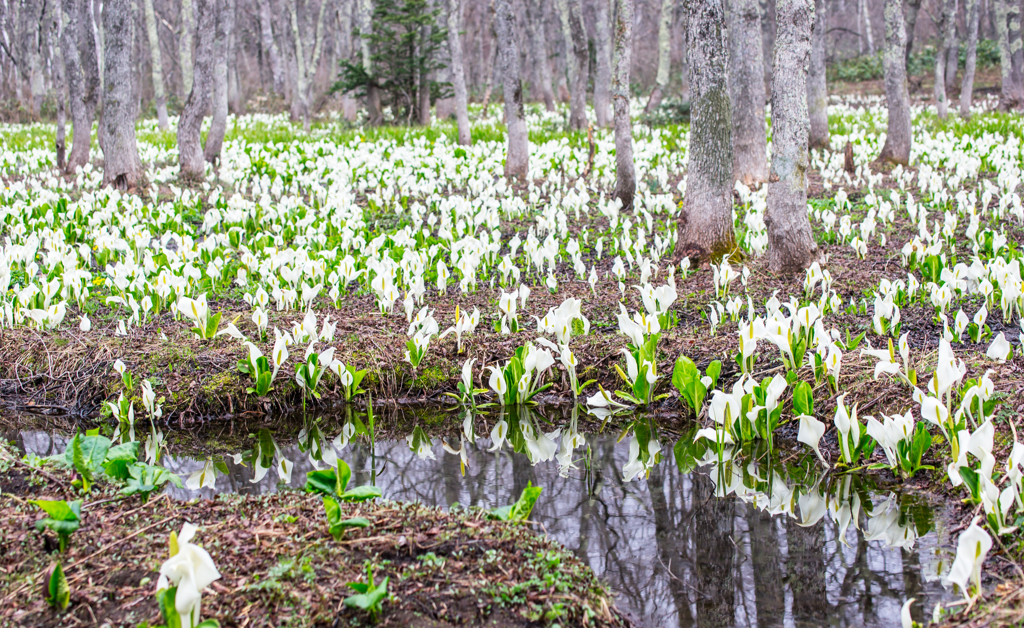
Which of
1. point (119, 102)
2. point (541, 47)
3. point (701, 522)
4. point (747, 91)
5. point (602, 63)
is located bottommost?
point (701, 522)

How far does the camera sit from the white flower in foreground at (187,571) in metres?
1.76

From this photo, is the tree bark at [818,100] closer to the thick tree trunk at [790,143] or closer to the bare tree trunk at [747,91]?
the bare tree trunk at [747,91]

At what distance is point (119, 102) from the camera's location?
31.6 ft

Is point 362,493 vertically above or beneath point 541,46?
beneath

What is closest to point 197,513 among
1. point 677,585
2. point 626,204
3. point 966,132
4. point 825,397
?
point 677,585

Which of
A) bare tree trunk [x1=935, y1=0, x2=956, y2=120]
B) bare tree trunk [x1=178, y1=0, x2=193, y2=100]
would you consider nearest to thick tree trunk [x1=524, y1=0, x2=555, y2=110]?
bare tree trunk [x1=178, y1=0, x2=193, y2=100]

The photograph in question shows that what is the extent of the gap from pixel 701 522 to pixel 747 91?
22.1 feet

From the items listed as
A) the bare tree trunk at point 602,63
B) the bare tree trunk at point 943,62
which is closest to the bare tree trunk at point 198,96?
the bare tree trunk at point 602,63

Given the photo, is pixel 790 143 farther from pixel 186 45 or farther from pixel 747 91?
pixel 186 45

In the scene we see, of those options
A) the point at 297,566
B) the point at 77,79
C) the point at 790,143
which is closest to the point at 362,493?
the point at 297,566

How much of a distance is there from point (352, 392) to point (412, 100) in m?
14.5

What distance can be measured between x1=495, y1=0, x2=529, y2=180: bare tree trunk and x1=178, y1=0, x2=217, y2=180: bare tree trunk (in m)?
3.74

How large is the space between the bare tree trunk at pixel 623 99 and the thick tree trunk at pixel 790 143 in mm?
→ 2154

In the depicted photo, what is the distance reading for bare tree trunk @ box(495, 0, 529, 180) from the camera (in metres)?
9.52
